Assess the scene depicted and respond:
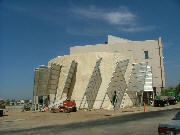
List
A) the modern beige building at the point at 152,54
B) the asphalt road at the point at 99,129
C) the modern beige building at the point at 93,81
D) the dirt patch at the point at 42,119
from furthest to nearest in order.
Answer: the modern beige building at the point at 152,54 → the modern beige building at the point at 93,81 → the dirt patch at the point at 42,119 → the asphalt road at the point at 99,129

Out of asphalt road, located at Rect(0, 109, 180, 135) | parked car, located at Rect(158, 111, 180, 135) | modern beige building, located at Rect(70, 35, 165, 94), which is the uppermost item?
modern beige building, located at Rect(70, 35, 165, 94)

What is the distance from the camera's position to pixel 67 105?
29.8 m

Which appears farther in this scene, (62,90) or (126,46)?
(126,46)

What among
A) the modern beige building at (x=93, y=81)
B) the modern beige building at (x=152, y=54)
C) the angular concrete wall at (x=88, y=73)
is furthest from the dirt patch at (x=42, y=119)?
the modern beige building at (x=152, y=54)

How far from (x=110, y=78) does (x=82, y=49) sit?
29.6m

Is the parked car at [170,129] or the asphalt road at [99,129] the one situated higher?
the parked car at [170,129]

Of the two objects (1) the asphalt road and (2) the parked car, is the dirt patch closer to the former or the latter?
(1) the asphalt road

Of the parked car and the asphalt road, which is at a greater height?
the parked car

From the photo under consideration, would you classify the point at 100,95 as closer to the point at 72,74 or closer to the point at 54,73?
the point at 72,74

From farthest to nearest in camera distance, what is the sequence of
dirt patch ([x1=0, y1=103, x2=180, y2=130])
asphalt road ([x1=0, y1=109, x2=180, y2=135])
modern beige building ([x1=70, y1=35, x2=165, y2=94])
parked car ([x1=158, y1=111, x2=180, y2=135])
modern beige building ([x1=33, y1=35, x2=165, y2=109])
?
modern beige building ([x1=70, y1=35, x2=165, y2=94]) < modern beige building ([x1=33, y1=35, x2=165, y2=109]) < dirt patch ([x1=0, y1=103, x2=180, y2=130]) < asphalt road ([x1=0, y1=109, x2=180, y2=135]) < parked car ([x1=158, y1=111, x2=180, y2=135])

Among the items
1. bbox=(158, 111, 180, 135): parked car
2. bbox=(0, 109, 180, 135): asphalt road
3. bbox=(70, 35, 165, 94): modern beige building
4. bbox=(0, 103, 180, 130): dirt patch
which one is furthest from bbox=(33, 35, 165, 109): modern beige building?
bbox=(158, 111, 180, 135): parked car

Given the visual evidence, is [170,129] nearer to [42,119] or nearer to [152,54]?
[42,119]

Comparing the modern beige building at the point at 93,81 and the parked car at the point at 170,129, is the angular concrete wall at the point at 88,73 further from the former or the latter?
the parked car at the point at 170,129

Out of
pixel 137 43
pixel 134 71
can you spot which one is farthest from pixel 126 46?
pixel 134 71
